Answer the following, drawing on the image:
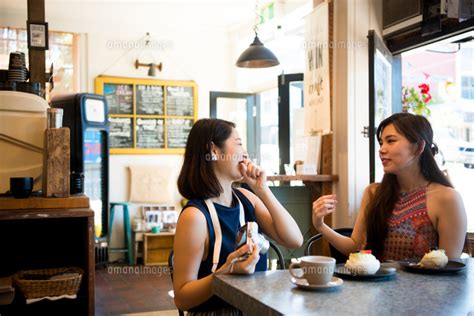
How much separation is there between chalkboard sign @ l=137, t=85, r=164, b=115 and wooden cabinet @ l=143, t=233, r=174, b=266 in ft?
5.68

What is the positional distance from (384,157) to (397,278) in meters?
0.86

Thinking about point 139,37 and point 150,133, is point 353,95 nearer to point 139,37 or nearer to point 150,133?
point 150,133

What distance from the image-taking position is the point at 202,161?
75.3 inches

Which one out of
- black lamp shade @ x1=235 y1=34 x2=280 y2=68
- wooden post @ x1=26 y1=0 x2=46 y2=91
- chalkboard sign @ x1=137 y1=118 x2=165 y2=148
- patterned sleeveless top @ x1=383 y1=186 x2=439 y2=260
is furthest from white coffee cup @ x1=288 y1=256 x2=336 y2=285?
chalkboard sign @ x1=137 y1=118 x2=165 y2=148

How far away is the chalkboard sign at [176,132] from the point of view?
280 inches

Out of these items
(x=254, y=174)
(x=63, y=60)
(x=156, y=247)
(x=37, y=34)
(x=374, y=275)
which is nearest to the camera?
(x=374, y=275)

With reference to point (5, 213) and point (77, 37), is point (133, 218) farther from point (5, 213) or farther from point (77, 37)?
point (5, 213)

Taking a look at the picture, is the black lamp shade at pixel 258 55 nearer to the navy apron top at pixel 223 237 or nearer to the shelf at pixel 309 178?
the shelf at pixel 309 178

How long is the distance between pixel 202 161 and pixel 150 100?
5.31 metres

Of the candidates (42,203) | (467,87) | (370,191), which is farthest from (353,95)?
(42,203)

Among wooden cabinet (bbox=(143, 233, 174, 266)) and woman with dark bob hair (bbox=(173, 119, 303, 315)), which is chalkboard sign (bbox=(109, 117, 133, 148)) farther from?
woman with dark bob hair (bbox=(173, 119, 303, 315))

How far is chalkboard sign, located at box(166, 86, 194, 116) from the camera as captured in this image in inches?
281

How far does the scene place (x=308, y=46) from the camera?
453 centimetres

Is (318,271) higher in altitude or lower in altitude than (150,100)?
lower
